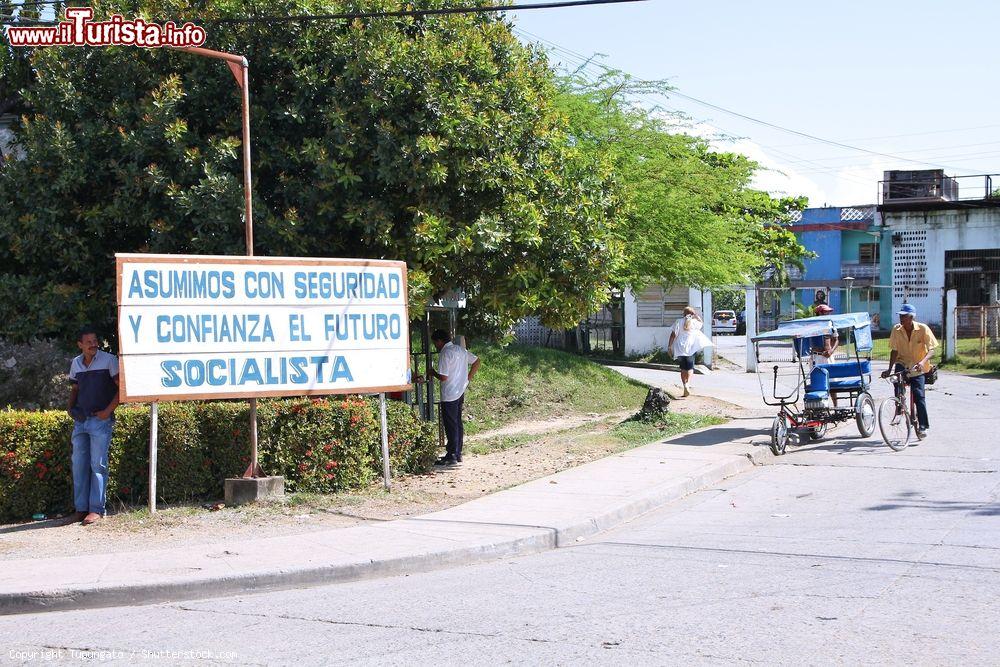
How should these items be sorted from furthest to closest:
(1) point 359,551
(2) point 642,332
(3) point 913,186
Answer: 1. (3) point 913,186
2. (2) point 642,332
3. (1) point 359,551

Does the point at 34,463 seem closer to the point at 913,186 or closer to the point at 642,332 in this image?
the point at 642,332

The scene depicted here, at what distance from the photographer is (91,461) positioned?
9.66m

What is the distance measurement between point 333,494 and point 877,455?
23.2 feet

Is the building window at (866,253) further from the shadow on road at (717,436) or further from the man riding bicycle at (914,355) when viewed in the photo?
the man riding bicycle at (914,355)

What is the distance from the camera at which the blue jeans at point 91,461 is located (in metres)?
9.63

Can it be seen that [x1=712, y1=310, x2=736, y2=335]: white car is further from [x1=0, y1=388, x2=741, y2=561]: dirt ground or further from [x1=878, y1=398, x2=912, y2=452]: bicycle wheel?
[x1=0, y1=388, x2=741, y2=561]: dirt ground

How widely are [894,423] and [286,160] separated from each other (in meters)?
8.67

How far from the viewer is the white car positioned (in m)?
62.3

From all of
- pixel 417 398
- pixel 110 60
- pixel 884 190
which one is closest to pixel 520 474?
pixel 417 398

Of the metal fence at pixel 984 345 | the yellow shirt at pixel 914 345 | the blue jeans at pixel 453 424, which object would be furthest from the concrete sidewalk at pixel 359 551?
the metal fence at pixel 984 345

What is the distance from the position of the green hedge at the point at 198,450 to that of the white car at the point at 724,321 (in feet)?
173

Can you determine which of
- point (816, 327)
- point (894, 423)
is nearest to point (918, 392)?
point (894, 423)

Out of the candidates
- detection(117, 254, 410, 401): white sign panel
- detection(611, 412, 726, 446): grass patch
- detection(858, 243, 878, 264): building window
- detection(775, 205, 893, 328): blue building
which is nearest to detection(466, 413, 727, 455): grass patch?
detection(611, 412, 726, 446): grass patch

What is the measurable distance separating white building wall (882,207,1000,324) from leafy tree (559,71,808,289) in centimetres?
1998
